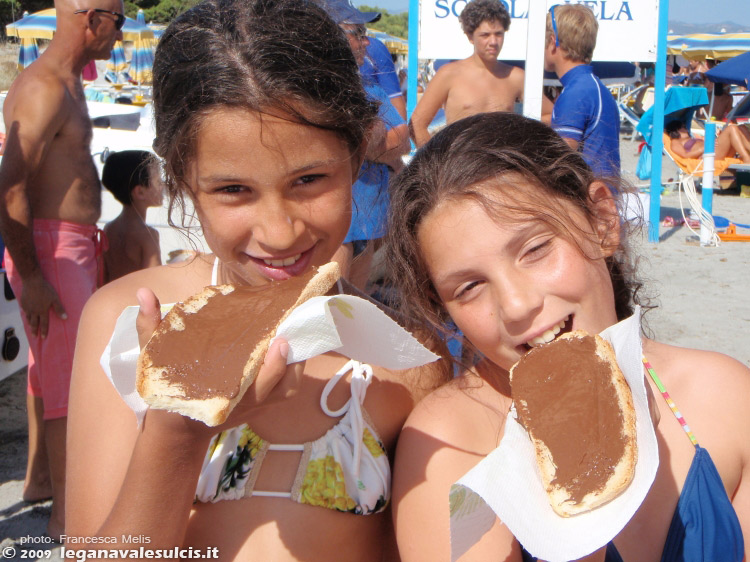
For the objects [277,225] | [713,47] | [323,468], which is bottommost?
[323,468]

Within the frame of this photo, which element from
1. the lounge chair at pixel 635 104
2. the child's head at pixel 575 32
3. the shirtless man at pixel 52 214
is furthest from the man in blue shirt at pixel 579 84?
the lounge chair at pixel 635 104

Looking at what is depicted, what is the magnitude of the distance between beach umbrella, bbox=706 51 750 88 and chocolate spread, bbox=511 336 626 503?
15424 mm

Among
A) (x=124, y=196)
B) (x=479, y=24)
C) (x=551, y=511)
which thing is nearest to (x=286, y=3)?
(x=551, y=511)

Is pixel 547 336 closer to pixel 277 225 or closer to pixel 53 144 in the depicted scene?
pixel 277 225

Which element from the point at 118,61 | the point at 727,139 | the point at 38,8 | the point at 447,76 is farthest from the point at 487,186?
the point at 38,8

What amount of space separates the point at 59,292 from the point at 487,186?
3025 millimetres

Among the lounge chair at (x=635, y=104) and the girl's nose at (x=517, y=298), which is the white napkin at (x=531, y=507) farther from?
the lounge chair at (x=635, y=104)

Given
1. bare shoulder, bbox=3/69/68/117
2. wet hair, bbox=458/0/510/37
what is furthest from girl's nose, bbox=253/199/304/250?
wet hair, bbox=458/0/510/37

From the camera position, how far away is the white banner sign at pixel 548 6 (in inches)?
305

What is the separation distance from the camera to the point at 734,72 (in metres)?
14.8

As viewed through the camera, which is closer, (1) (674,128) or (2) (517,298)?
(2) (517,298)

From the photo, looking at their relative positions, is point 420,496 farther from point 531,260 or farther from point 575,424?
point 531,260

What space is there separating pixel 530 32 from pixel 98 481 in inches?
161

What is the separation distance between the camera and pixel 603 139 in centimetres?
605
